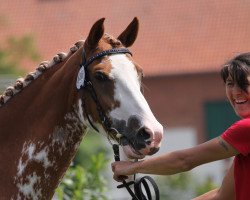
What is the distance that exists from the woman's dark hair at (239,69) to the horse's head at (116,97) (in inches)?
24.6

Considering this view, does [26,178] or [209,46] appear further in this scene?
[209,46]

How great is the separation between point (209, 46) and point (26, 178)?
3702 cm

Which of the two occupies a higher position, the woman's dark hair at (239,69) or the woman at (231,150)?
the woman's dark hair at (239,69)

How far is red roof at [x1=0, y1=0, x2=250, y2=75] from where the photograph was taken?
41438mm

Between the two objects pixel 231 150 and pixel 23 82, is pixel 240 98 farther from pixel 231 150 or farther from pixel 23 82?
pixel 23 82

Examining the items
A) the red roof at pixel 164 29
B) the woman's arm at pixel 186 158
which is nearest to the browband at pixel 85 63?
the woman's arm at pixel 186 158

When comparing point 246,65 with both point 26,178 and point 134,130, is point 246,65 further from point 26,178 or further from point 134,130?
point 26,178

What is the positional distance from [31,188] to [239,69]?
147 centimetres

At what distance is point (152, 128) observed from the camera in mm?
5316

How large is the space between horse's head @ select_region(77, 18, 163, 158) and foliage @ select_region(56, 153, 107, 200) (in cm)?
240

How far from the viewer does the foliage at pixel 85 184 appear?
316 inches

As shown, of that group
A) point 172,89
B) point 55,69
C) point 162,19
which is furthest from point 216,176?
point 55,69

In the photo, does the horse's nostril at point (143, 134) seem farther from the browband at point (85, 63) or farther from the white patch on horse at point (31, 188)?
the white patch on horse at point (31, 188)

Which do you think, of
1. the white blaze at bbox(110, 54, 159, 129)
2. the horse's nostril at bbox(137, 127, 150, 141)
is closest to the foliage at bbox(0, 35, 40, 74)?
the white blaze at bbox(110, 54, 159, 129)
